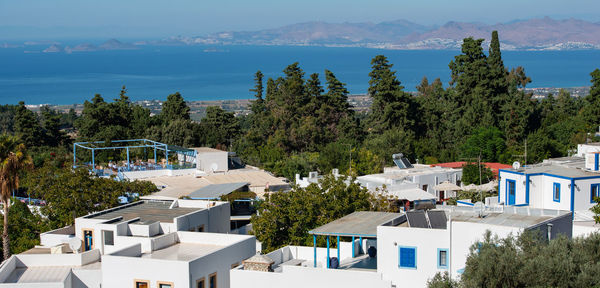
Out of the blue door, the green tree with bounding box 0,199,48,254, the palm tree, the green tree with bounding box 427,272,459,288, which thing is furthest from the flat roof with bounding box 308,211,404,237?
the green tree with bounding box 0,199,48,254

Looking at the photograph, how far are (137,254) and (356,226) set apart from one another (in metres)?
4.91

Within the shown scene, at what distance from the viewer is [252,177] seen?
1458 inches

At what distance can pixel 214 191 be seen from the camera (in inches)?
1147

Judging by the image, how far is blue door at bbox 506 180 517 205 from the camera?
87.2 feet

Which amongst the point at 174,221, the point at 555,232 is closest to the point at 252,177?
the point at 174,221

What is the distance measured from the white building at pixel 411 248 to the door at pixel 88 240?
504cm

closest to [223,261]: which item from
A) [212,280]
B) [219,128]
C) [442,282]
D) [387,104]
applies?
[212,280]

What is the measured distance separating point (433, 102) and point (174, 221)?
41.9m

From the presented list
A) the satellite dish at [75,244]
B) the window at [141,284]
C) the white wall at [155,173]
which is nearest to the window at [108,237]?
the satellite dish at [75,244]

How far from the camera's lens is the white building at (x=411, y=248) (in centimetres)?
1455

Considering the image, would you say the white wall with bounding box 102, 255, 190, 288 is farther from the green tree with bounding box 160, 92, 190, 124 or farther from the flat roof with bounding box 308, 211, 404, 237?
the green tree with bounding box 160, 92, 190, 124

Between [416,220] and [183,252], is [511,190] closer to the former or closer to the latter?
[416,220]

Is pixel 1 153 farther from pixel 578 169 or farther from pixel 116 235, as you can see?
pixel 578 169

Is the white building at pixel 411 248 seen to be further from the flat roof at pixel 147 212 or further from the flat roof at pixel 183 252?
the flat roof at pixel 147 212
